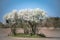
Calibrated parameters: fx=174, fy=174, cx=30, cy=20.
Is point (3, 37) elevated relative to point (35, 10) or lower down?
lower down

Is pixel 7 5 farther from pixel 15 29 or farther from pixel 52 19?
pixel 52 19

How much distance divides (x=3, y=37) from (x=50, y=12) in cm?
69

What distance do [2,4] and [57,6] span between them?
724 millimetres

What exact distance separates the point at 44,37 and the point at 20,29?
32 centimetres

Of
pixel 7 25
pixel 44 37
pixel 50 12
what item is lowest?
pixel 44 37

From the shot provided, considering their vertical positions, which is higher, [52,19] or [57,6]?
[57,6]

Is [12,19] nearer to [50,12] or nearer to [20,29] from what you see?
[20,29]

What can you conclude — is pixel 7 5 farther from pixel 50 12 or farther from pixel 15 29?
pixel 50 12


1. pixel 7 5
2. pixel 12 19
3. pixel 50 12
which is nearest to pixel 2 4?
pixel 7 5

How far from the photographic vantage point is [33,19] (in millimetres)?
2244

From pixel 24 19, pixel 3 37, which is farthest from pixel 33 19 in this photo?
pixel 3 37

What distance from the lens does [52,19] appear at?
2.24m

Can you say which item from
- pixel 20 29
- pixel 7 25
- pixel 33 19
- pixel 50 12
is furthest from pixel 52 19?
pixel 7 25

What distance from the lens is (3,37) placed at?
2246mm
